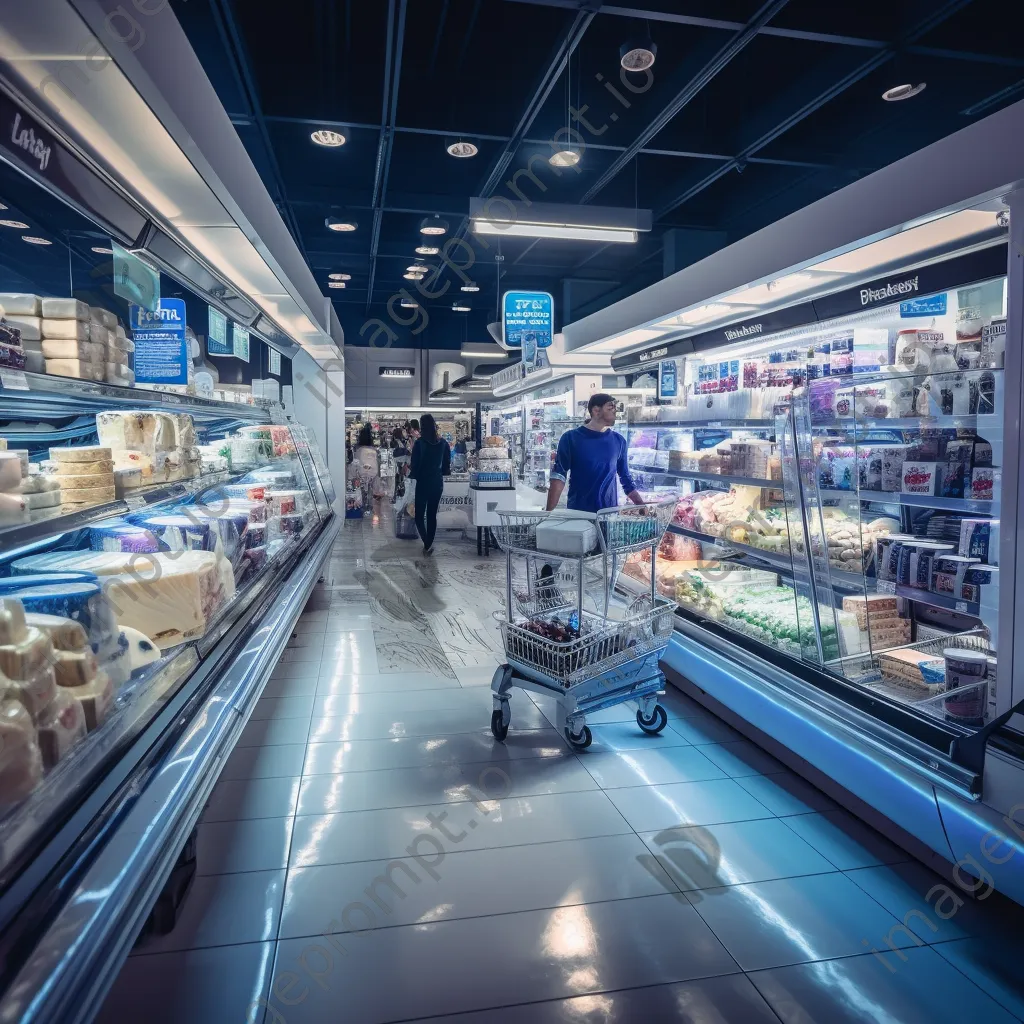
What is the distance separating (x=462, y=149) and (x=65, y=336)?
21.4 feet

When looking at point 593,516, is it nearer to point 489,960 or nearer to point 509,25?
point 489,960

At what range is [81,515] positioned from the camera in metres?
2.13

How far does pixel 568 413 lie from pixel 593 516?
6771 mm

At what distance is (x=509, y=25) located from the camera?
6059 mm

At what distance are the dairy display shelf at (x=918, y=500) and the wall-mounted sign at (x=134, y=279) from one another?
3125 millimetres

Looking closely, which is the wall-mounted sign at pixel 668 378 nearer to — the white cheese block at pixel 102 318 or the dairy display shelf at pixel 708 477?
the dairy display shelf at pixel 708 477

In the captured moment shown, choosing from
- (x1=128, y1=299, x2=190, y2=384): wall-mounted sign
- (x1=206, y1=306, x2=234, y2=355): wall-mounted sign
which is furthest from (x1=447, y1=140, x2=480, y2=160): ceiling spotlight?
(x1=128, y1=299, x2=190, y2=384): wall-mounted sign

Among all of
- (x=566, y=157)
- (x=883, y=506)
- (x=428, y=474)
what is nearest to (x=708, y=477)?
(x=883, y=506)

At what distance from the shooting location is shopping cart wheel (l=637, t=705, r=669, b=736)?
3740mm

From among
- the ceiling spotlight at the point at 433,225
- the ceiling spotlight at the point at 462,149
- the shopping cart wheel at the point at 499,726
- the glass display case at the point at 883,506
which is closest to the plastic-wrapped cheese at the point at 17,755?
the shopping cart wheel at the point at 499,726

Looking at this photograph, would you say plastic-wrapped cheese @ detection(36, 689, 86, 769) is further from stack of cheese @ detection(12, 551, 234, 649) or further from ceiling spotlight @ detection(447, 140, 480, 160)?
ceiling spotlight @ detection(447, 140, 480, 160)

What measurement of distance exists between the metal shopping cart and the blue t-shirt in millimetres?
1093

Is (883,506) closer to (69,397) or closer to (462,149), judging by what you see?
(69,397)

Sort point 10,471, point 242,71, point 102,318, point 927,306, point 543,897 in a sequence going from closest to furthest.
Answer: point 10,471, point 543,897, point 102,318, point 927,306, point 242,71
